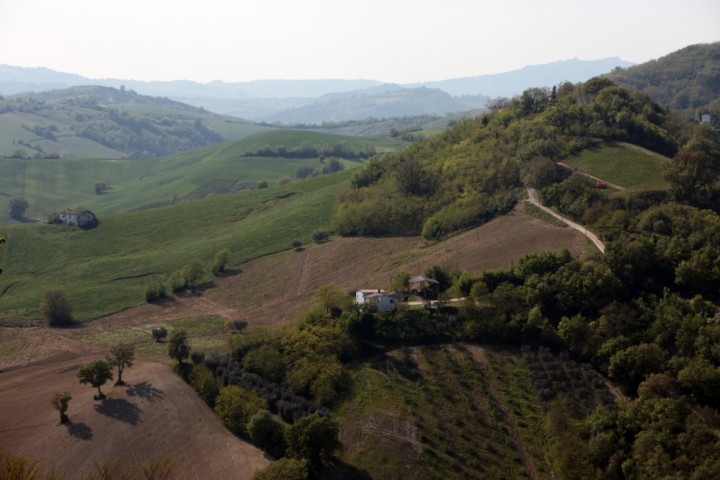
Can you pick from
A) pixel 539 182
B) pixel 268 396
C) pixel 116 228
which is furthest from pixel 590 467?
pixel 116 228

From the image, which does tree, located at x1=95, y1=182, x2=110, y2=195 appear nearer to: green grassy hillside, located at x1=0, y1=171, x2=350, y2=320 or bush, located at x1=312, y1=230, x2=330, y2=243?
green grassy hillside, located at x1=0, y1=171, x2=350, y2=320

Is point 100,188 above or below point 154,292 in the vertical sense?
below

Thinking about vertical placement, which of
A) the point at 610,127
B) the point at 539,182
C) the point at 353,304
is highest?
the point at 610,127

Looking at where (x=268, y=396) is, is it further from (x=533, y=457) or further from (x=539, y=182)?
(x=539, y=182)

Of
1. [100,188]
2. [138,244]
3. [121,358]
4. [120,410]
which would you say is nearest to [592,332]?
[120,410]

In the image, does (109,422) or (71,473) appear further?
(109,422)

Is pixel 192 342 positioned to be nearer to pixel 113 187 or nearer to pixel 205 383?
pixel 205 383

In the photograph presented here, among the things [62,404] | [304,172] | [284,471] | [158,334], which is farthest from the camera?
[304,172]
